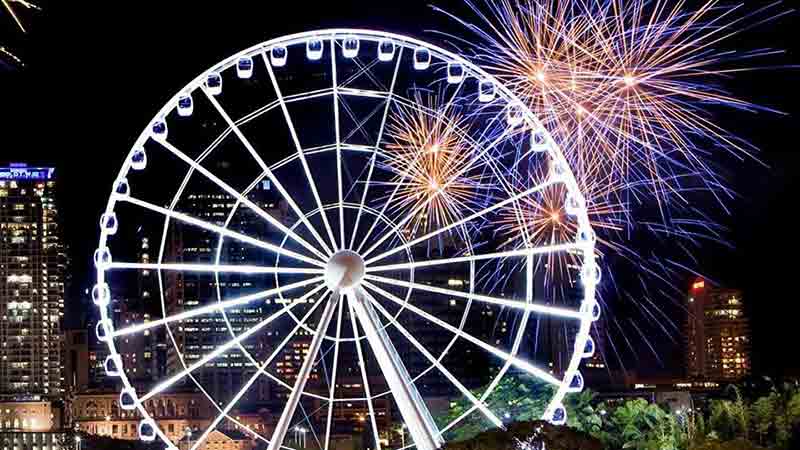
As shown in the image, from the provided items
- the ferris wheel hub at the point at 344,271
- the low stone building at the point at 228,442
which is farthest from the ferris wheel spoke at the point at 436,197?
the low stone building at the point at 228,442

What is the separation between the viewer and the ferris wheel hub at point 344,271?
90.4ft

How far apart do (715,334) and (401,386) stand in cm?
11781

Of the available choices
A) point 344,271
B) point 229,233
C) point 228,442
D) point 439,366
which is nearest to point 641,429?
point 439,366

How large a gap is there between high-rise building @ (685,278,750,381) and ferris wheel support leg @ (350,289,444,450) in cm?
10464

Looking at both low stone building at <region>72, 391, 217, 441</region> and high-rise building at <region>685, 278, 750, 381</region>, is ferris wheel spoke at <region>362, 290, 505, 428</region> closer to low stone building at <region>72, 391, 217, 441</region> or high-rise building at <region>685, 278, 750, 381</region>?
high-rise building at <region>685, 278, 750, 381</region>

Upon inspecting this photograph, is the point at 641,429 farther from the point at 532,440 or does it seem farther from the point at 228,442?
the point at 228,442

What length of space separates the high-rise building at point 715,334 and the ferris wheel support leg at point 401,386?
10464 centimetres

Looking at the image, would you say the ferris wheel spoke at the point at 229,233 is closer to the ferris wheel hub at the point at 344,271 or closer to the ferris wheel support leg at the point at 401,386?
the ferris wheel hub at the point at 344,271

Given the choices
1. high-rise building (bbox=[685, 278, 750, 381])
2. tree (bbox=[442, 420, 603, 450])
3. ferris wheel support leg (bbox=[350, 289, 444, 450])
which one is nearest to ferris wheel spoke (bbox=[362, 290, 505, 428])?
ferris wheel support leg (bbox=[350, 289, 444, 450])

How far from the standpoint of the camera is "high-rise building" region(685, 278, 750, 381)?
435 ft

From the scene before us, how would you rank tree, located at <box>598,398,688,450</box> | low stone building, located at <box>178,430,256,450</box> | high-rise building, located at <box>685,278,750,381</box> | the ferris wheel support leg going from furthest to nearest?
low stone building, located at <box>178,430,256,450</box> → high-rise building, located at <box>685,278,750,381</box> → tree, located at <box>598,398,688,450</box> → the ferris wheel support leg

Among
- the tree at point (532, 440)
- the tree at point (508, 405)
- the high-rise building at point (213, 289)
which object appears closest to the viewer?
the tree at point (532, 440)

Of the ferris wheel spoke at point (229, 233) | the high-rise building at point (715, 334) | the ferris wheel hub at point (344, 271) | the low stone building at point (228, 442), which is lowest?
the low stone building at point (228, 442)

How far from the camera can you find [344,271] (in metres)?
27.6
